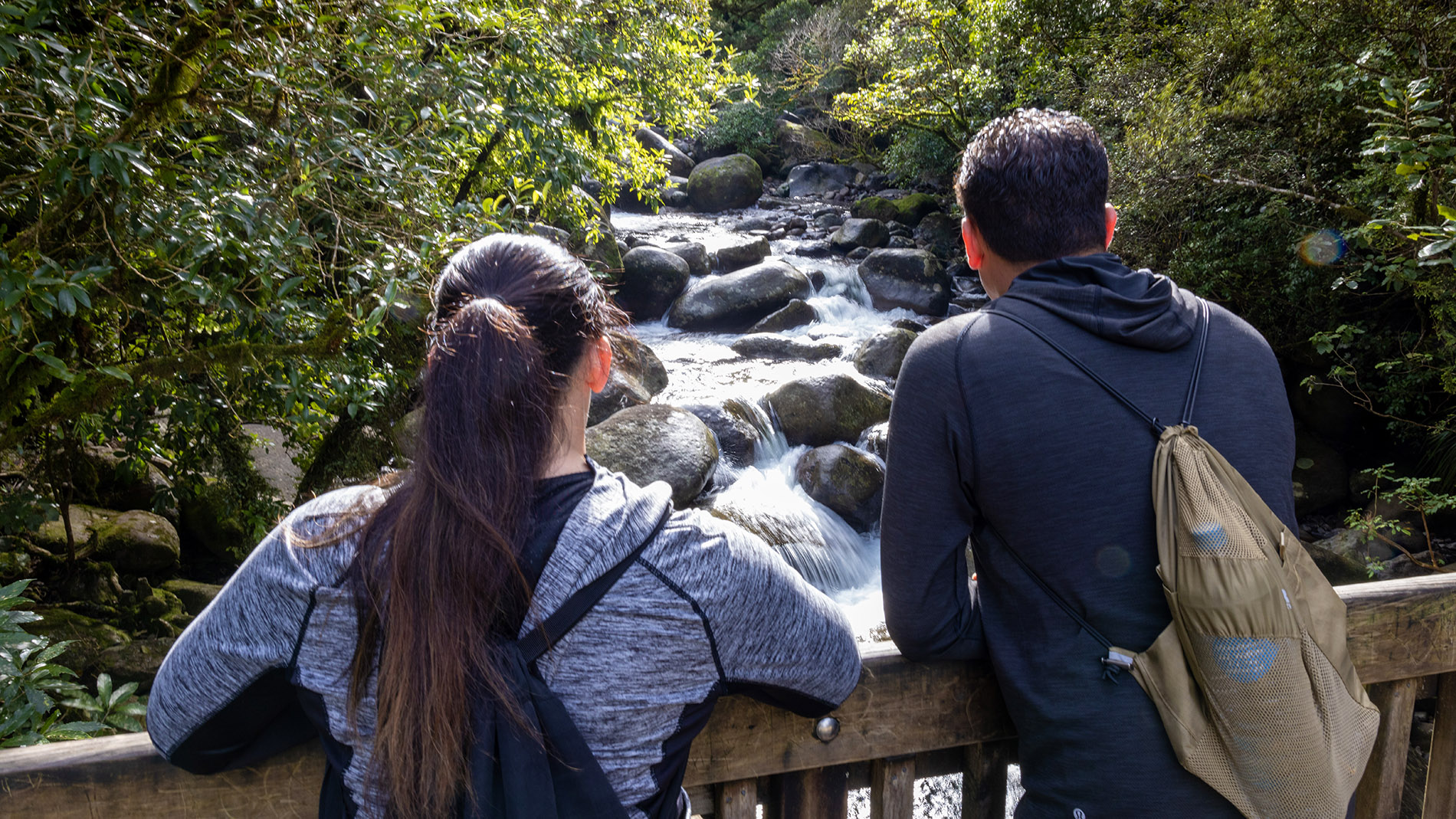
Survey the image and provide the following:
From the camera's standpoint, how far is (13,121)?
2.37 metres

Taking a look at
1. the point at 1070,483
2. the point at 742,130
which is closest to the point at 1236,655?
the point at 1070,483

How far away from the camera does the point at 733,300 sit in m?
12.4

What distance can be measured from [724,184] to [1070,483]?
60.7 ft

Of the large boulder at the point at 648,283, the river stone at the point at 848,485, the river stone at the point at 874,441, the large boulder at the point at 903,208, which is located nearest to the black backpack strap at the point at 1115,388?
the river stone at the point at 848,485

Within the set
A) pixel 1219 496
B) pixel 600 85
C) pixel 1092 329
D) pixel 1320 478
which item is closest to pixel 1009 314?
pixel 1092 329

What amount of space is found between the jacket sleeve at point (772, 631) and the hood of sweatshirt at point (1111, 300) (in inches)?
21.3

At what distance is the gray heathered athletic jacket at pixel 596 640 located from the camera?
3.20 ft

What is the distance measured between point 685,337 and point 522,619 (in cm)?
1106

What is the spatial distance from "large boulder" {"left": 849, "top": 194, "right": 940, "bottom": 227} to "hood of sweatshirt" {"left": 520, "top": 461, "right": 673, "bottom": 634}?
16.3 m

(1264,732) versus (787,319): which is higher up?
(787,319)

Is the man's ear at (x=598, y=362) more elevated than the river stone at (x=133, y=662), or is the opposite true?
the man's ear at (x=598, y=362)

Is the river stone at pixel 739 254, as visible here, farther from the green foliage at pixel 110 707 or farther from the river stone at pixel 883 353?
the green foliage at pixel 110 707

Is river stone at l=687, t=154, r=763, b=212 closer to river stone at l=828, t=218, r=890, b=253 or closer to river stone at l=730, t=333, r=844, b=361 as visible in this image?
river stone at l=828, t=218, r=890, b=253

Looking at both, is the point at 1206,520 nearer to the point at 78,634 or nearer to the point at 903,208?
the point at 78,634
